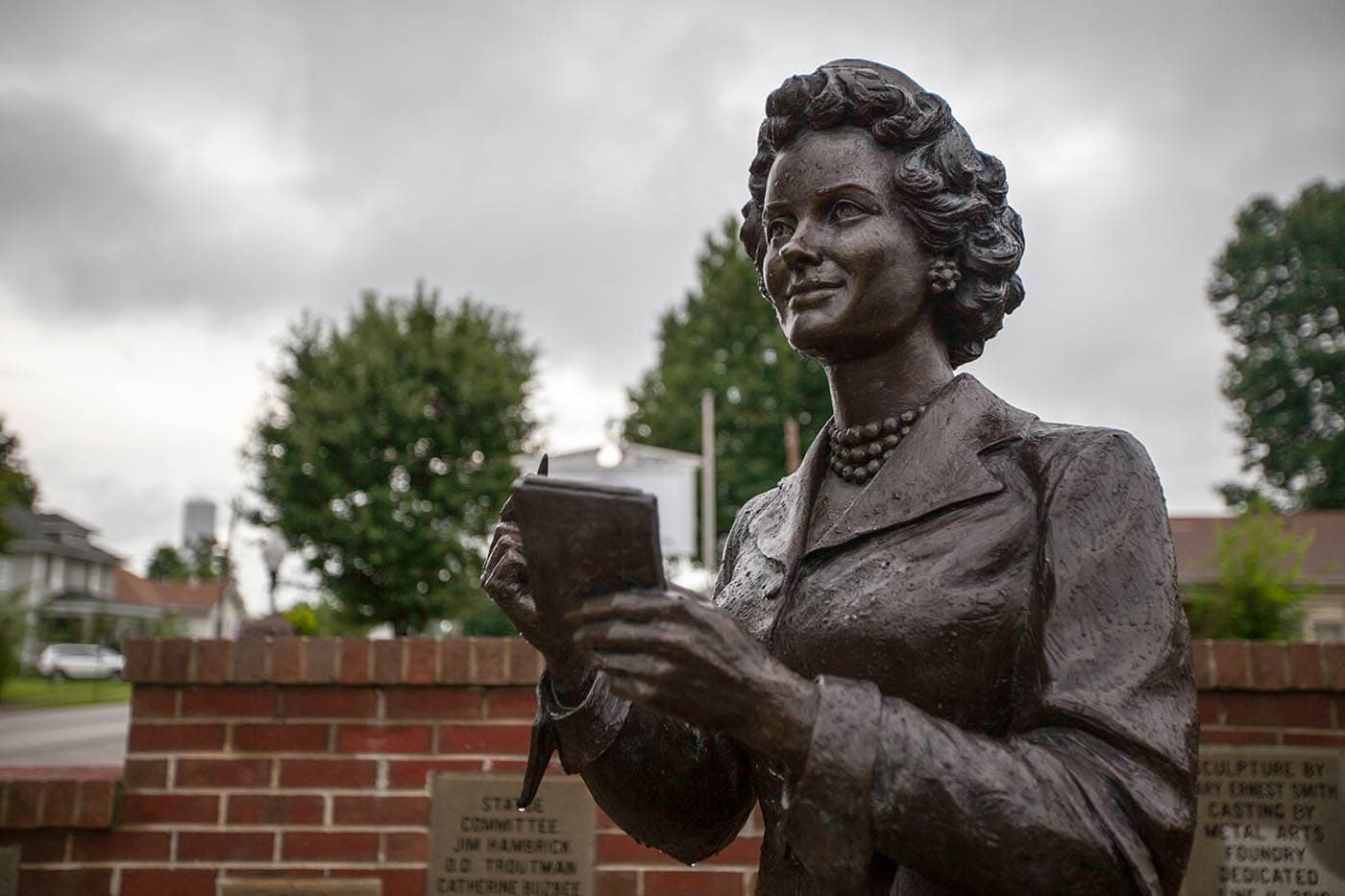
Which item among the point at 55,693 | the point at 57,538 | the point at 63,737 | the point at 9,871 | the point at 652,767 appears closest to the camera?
the point at 652,767

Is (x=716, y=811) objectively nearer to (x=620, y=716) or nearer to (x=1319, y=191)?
(x=620, y=716)

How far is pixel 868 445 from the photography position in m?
1.53

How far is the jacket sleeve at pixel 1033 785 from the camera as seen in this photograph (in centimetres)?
105

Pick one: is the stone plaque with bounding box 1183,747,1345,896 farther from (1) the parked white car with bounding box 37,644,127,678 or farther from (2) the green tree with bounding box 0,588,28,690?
(1) the parked white car with bounding box 37,644,127,678

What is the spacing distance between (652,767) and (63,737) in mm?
15520

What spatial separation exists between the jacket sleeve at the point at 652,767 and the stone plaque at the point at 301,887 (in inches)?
104

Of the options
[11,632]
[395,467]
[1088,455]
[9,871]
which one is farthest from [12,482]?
[1088,455]

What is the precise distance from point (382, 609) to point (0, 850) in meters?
16.4

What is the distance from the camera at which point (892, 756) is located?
1.06 metres

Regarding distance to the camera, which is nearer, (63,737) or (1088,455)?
(1088,455)

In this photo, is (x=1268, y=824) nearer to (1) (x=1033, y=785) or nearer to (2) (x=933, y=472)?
(2) (x=933, y=472)

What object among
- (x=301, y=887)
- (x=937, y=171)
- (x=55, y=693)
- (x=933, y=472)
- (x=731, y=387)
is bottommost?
(x=55, y=693)

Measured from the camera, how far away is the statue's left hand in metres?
1.05

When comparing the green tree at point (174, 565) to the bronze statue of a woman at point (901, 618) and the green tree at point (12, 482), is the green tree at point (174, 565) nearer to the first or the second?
the green tree at point (12, 482)
